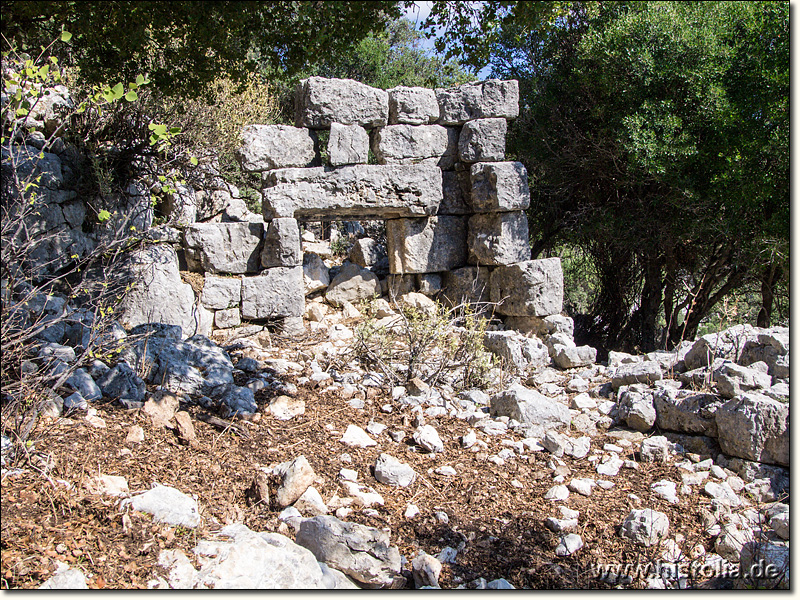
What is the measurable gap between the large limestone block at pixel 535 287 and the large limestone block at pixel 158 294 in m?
3.61

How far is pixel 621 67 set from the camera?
8.02m

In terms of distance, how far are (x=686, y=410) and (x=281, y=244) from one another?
449 centimetres

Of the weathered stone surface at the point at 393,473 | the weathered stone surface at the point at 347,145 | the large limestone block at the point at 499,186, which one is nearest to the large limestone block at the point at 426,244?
the large limestone block at the point at 499,186

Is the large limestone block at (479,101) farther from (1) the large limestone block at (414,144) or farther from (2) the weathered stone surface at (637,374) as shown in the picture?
(2) the weathered stone surface at (637,374)

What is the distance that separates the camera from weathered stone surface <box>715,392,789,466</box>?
4.05 m

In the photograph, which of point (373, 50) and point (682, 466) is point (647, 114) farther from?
point (373, 50)

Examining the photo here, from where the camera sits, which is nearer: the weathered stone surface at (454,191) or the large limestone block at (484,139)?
the large limestone block at (484,139)

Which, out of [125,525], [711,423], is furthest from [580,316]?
[125,525]

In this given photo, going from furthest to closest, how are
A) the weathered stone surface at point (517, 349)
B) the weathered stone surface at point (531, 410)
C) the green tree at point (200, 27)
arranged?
the weathered stone surface at point (517, 349) < the weathered stone surface at point (531, 410) < the green tree at point (200, 27)

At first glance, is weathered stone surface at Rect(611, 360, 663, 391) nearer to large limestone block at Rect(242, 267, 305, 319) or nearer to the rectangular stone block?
large limestone block at Rect(242, 267, 305, 319)

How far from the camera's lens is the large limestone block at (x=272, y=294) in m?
7.09

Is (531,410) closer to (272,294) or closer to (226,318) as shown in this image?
(272,294)

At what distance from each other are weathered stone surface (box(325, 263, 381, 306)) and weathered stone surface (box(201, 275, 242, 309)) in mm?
1284

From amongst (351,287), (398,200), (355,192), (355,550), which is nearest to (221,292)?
(351,287)
